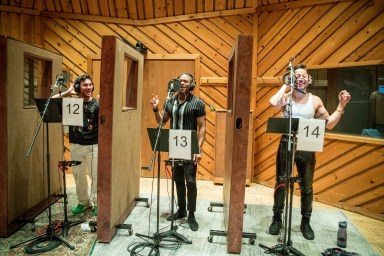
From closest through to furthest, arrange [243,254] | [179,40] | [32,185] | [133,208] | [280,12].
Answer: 1. [243,254]
2. [32,185]
3. [133,208]
4. [280,12]
5. [179,40]

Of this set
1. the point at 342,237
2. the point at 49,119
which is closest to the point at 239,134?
the point at 342,237

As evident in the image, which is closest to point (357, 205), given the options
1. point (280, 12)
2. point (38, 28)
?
point (280, 12)

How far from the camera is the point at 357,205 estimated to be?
457 centimetres

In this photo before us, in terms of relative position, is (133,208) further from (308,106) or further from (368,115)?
(368,115)

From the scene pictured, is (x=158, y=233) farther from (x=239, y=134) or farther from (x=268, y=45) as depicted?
(x=268, y=45)

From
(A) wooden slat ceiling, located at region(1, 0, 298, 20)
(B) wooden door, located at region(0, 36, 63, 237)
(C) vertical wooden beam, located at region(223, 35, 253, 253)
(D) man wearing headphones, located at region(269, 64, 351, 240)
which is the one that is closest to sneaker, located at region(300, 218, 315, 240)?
(D) man wearing headphones, located at region(269, 64, 351, 240)

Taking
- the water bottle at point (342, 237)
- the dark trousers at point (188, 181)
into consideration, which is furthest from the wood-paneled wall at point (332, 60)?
the dark trousers at point (188, 181)

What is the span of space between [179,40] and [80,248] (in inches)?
155

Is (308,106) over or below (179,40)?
below

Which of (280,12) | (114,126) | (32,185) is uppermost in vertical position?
(280,12)

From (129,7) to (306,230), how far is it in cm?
464

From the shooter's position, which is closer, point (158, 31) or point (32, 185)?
point (32, 185)

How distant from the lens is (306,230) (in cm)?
364

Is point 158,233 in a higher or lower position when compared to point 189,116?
lower
